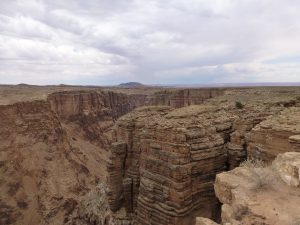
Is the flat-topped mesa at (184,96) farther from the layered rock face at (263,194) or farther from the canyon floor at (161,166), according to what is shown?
the layered rock face at (263,194)

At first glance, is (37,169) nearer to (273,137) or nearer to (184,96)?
(273,137)

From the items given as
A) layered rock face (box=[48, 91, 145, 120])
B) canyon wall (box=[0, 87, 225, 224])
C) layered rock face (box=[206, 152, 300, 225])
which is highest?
layered rock face (box=[206, 152, 300, 225])

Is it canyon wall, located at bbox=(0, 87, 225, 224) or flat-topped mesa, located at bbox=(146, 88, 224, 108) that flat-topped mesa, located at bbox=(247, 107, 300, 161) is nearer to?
canyon wall, located at bbox=(0, 87, 225, 224)

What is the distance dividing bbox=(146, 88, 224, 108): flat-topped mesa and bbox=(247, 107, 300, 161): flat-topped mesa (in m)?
43.0

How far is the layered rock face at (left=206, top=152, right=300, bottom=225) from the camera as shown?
26.0ft

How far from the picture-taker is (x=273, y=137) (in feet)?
50.7

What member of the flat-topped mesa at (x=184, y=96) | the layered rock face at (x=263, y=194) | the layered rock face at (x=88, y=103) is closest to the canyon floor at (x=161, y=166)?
the layered rock face at (x=263, y=194)

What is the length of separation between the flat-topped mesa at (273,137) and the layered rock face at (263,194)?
14.2 ft

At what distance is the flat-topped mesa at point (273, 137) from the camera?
14.7m

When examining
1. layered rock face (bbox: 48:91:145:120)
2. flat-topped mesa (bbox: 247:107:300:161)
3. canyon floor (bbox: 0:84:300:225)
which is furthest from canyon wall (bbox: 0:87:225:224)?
flat-topped mesa (bbox: 247:107:300:161)

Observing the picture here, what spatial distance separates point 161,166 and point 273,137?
6.11 m

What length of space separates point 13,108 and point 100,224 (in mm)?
25137

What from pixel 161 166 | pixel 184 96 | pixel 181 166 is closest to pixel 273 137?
pixel 181 166

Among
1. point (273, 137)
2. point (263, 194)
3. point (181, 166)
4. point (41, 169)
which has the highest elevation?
point (273, 137)
